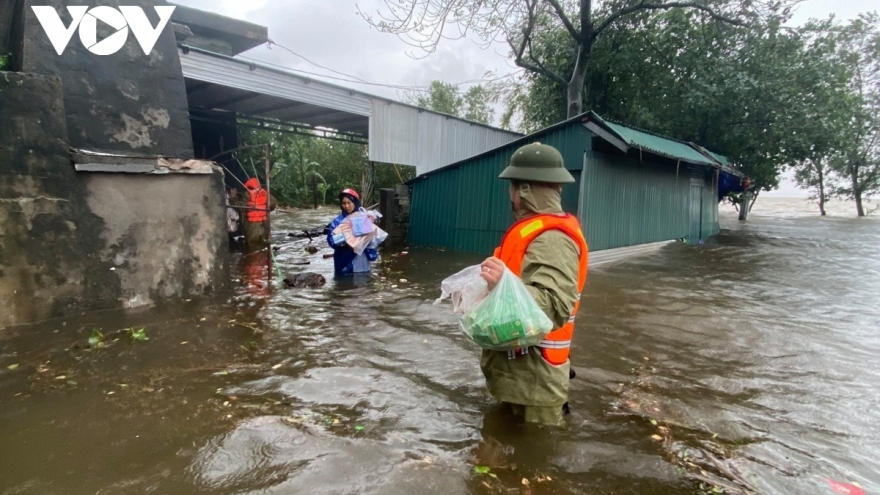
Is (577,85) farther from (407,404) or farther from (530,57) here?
(407,404)

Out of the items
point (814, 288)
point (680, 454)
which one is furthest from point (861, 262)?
point (680, 454)

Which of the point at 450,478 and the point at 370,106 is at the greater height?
the point at 370,106

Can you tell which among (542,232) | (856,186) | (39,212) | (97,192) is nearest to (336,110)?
(97,192)

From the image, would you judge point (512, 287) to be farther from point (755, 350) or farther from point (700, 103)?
point (700, 103)

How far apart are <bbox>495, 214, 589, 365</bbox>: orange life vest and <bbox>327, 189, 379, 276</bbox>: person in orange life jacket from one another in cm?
537

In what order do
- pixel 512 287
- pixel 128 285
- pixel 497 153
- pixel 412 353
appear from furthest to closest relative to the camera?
pixel 497 153, pixel 128 285, pixel 412 353, pixel 512 287

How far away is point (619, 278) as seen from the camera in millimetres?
9117

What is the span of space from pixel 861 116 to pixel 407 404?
941 inches

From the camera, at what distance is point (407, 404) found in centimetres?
363

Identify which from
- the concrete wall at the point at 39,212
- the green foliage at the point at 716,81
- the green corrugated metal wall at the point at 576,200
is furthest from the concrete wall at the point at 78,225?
the green foliage at the point at 716,81

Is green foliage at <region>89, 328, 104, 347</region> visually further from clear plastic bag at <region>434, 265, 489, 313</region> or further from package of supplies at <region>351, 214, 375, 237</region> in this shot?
package of supplies at <region>351, 214, 375, 237</region>

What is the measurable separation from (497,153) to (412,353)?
284 inches

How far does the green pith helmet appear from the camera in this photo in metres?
2.64

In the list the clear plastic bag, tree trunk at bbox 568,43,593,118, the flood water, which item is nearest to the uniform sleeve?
the clear plastic bag
